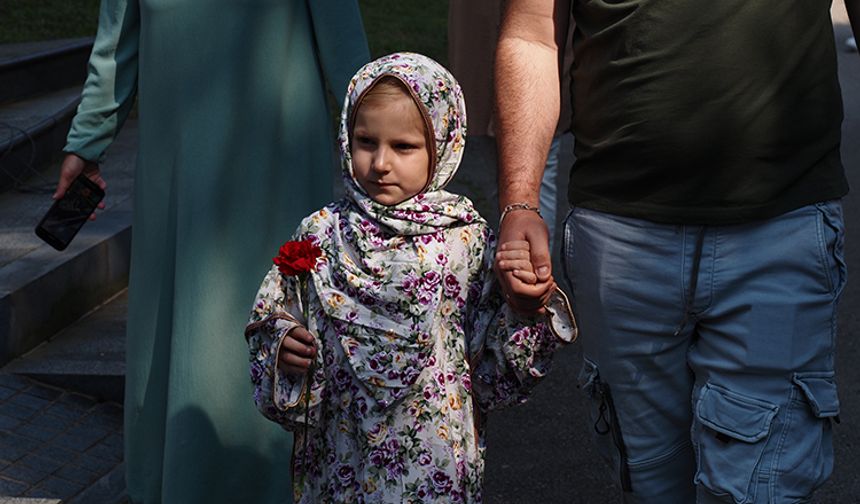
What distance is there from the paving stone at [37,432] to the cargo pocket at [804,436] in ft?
10.1

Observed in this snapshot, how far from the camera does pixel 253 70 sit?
4.09 meters

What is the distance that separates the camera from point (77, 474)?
16.1 feet

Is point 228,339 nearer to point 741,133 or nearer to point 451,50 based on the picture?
point 741,133

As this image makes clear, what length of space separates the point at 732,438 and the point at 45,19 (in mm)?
10906

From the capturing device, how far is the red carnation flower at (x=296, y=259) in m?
3.02

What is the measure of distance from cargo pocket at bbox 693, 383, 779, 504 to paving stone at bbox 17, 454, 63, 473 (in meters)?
2.71

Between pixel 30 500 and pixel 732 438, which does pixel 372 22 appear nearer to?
pixel 30 500

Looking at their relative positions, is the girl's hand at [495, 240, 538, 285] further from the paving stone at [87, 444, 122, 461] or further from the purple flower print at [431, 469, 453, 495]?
the paving stone at [87, 444, 122, 461]

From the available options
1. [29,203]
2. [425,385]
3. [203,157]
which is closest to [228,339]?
[203,157]

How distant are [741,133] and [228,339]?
184cm

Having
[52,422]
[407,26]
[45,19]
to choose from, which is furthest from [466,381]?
[407,26]

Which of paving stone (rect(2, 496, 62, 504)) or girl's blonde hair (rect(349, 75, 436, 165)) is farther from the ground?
girl's blonde hair (rect(349, 75, 436, 165))

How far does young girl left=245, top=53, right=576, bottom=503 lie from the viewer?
10.4 feet

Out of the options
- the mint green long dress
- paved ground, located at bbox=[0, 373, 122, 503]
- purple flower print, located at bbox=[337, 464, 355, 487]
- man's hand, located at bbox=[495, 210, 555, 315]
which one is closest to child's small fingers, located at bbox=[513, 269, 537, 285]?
man's hand, located at bbox=[495, 210, 555, 315]
